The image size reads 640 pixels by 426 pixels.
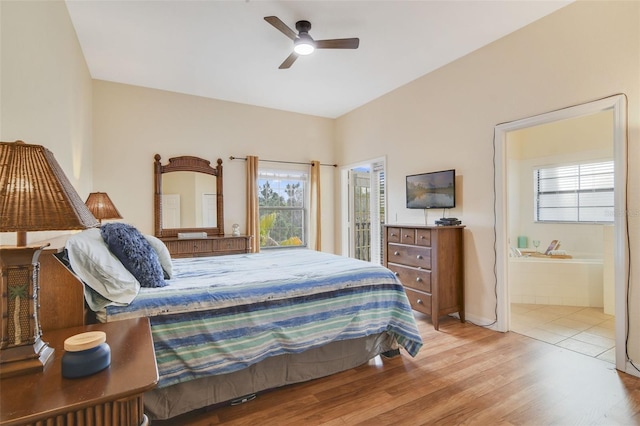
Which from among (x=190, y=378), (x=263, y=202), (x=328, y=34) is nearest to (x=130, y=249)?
(x=190, y=378)

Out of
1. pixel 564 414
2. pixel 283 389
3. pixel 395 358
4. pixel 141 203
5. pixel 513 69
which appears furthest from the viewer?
pixel 141 203

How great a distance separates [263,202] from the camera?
523cm

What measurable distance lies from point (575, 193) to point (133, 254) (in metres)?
5.83

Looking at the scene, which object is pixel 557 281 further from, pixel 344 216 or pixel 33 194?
pixel 33 194

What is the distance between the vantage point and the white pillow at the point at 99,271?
60.9 inches

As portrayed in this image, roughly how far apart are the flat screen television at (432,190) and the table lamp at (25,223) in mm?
3447

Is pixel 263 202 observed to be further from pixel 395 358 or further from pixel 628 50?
pixel 628 50

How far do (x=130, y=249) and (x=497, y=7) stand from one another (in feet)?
11.4

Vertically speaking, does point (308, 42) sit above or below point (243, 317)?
above

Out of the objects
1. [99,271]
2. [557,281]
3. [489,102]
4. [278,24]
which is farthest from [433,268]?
[99,271]

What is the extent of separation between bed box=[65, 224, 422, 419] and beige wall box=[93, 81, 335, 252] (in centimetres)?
218

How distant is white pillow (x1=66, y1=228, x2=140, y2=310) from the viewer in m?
1.55

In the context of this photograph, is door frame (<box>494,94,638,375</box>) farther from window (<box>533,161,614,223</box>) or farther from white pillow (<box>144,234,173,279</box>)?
white pillow (<box>144,234,173,279</box>)

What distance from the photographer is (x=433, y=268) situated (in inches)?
128
